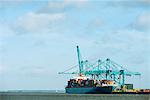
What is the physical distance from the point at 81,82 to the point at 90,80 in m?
2.03

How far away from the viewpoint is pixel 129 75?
100812mm

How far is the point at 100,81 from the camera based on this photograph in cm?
9619

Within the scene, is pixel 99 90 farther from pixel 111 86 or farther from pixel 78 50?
pixel 78 50

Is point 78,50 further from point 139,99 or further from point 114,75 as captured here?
point 139,99

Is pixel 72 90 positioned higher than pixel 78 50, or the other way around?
pixel 78 50

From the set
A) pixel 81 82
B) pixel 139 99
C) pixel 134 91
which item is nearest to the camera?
pixel 139 99

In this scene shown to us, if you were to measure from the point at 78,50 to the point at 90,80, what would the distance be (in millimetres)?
15282

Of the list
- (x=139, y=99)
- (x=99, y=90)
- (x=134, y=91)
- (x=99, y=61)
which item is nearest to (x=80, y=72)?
(x=99, y=61)

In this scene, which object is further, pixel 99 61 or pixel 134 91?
pixel 99 61

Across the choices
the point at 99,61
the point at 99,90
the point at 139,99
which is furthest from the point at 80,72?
the point at 139,99

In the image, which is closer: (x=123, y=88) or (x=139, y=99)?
(x=139, y=99)

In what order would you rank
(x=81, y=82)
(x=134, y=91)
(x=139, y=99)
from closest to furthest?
(x=139, y=99), (x=134, y=91), (x=81, y=82)

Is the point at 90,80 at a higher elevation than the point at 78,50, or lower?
lower

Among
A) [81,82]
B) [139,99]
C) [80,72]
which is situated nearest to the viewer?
[139,99]
